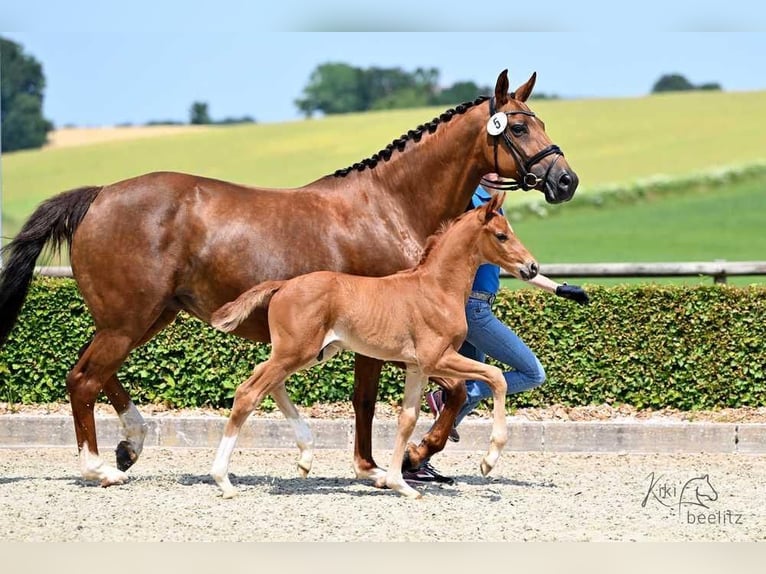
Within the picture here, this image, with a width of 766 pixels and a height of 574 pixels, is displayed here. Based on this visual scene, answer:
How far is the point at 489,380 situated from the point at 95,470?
2.29 meters

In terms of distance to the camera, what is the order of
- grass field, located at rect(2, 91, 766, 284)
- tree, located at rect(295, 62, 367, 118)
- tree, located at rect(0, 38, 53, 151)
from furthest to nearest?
tree, located at rect(295, 62, 367, 118) → tree, located at rect(0, 38, 53, 151) → grass field, located at rect(2, 91, 766, 284)

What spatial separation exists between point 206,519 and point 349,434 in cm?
275

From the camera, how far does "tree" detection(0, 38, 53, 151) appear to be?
153 feet

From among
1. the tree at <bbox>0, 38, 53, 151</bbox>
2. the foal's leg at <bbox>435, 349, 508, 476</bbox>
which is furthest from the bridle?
the tree at <bbox>0, 38, 53, 151</bbox>

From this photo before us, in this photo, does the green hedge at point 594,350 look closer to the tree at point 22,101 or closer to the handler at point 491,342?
the handler at point 491,342

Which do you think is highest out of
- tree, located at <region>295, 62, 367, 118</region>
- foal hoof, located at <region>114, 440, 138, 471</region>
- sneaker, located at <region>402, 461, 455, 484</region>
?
tree, located at <region>295, 62, 367, 118</region>

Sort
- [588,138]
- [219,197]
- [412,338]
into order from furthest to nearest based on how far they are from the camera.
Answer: [588,138] < [219,197] < [412,338]

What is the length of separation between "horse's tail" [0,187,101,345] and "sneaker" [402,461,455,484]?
2.39 meters

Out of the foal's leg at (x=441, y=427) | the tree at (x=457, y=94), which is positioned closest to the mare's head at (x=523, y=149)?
the foal's leg at (x=441, y=427)

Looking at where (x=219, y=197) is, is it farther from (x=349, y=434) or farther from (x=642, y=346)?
(x=642, y=346)

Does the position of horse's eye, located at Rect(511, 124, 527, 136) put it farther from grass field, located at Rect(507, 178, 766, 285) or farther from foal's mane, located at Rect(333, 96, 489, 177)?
grass field, located at Rect(507, 178, 766, 285)

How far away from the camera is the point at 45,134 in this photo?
4728cm

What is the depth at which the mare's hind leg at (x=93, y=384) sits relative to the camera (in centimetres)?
642

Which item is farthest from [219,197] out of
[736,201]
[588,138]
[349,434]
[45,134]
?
[45,134]
